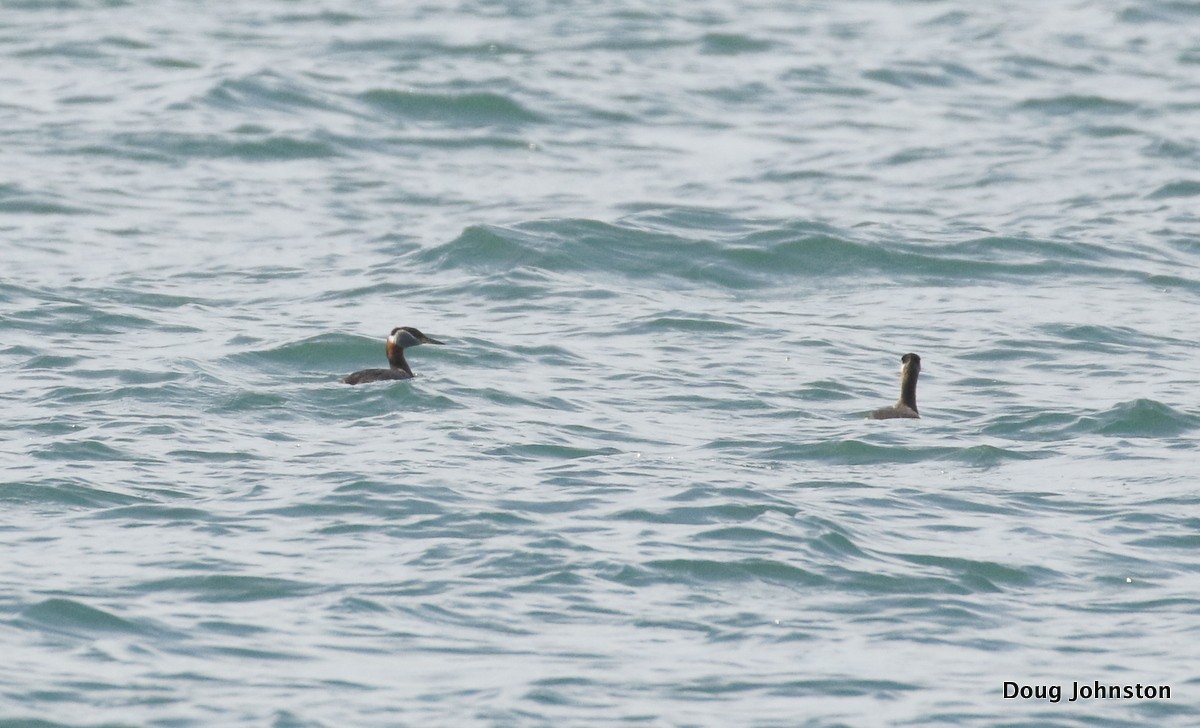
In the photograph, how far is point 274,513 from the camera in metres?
10.4

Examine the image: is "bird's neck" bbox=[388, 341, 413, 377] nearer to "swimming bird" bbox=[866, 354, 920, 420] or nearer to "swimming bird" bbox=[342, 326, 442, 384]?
"swimming bird" bbox=[342, 326, 442, 384]

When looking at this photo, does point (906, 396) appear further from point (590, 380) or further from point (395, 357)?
point (395, 357)

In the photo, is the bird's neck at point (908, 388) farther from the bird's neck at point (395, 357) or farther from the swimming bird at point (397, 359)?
the bird's neck at point (395, 357)

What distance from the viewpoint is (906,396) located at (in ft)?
42.3

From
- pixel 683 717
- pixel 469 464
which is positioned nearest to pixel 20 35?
pixel 469 464

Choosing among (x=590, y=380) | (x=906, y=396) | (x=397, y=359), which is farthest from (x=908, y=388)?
(x=397, y=359)

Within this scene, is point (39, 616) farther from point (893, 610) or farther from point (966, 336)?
point (966, 336)

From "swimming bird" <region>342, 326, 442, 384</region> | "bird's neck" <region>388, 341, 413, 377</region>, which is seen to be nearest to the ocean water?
"swimming bird" <region>342, 326, 442, 384</region>

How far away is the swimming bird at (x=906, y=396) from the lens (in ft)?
41.8

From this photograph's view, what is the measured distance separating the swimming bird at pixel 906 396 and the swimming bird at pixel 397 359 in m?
3.11

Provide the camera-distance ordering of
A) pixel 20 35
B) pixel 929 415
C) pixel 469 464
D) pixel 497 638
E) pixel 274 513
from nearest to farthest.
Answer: pixel 497 638 < pixel 274 513 < pixel 469 464 < pixel 929 415 < pixel 20 35

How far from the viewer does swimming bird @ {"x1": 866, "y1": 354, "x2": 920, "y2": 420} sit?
12.7 m

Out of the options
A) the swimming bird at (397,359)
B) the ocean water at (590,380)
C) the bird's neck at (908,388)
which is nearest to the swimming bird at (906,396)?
the bird's neck at (908,388)

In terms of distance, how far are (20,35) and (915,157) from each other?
1270 cm
